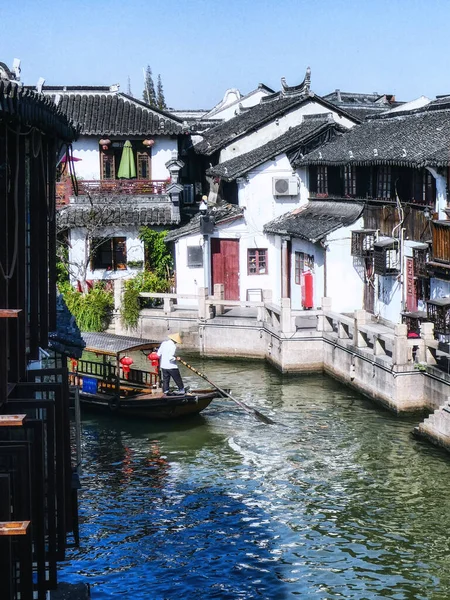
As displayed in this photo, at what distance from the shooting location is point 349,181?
3403 centimetres

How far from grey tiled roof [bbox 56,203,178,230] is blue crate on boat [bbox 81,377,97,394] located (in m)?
13.0

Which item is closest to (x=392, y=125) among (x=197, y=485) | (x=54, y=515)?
(x=197, y=485)

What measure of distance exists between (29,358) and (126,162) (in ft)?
93.1

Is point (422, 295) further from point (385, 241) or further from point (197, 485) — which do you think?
point (197, 485)

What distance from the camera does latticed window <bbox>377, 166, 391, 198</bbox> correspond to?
3034 centimetres

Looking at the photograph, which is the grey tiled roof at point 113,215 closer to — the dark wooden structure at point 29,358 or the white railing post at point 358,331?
the white railing post at point 358,331

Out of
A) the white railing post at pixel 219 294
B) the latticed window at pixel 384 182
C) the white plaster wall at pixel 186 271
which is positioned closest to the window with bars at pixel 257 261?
the white plaster wall at pixel 186 271

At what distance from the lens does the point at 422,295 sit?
2811 cm

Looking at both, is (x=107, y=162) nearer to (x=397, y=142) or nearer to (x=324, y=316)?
(x=324, y=316)

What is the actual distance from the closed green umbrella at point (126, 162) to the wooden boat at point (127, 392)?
46.7ft

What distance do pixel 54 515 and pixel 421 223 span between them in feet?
64.0

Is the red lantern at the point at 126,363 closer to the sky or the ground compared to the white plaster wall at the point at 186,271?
closer to the ground

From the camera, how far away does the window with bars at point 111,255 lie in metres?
38.6

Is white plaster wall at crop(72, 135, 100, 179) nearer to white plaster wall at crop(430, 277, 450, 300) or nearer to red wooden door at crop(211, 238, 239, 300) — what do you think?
red wooden door at crop(211, 238, 239, 300)
